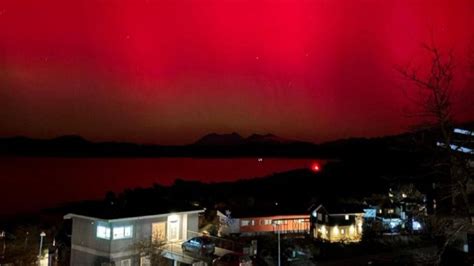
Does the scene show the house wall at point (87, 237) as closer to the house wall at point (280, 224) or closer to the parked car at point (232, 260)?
the parked car at point (232, 260)

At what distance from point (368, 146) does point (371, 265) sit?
143 feet

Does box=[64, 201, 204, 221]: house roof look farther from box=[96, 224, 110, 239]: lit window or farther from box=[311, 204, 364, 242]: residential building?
box=[311, 204, 364, 242]: residential building

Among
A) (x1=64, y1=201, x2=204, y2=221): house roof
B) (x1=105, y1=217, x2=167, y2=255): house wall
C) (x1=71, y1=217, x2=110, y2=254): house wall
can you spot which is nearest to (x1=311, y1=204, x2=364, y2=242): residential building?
(x1=64, y1=201, x2=204, y2=221): house roof

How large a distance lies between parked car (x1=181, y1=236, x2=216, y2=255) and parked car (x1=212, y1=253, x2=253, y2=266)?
106cm

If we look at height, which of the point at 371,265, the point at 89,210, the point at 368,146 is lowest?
the point at 371,265

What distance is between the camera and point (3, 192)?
71062 millimetres

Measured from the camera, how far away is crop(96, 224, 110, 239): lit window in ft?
58.4

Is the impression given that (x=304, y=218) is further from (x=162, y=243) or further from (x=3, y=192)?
(x=3, y=192)

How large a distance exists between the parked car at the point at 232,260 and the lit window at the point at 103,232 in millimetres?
4469

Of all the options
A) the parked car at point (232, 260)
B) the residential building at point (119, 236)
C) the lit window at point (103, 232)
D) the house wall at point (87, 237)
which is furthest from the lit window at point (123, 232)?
the parked car at point (232, 260)

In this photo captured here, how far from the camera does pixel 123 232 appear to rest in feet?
59.3

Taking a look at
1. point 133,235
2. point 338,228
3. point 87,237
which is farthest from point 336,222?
point 87,237

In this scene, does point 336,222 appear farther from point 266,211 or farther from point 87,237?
point 87,237

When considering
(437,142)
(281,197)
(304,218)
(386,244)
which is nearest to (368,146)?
(281,197)
